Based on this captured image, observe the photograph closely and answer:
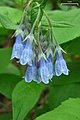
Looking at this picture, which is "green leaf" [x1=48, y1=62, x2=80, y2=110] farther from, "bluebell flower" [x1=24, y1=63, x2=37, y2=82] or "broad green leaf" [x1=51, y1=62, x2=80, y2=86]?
"bluebell flower" [x1=24, y1=63, x2=37, y2=82]

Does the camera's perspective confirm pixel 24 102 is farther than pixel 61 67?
Yes

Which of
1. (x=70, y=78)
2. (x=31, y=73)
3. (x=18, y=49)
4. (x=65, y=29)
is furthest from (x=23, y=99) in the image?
(x=70, y=78)

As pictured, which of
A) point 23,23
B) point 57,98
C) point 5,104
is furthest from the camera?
point 5,104

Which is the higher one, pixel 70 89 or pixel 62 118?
pixel 62 118

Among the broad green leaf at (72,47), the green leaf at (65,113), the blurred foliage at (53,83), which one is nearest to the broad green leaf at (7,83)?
the blurred foliage at (53,83)

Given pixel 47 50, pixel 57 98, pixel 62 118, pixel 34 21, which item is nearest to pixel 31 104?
pixel 62 118

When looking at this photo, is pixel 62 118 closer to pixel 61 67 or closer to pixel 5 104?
pixel 61 67
